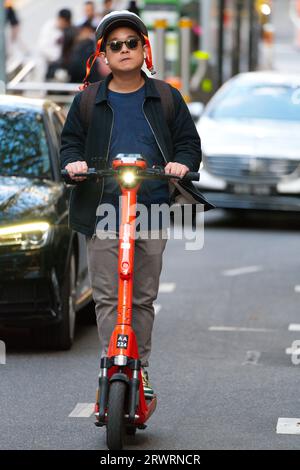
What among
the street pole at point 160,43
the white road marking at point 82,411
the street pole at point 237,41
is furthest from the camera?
the street pole at point 237,41

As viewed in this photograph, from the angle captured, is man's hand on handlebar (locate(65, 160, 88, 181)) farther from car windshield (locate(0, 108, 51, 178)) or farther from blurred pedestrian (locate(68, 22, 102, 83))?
blurred pedestrian (locate(68, 22, 102, 83))

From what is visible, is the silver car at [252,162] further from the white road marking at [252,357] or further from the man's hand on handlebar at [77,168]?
the man's hand on handlebar at [77,168]

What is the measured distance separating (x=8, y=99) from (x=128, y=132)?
3697mm

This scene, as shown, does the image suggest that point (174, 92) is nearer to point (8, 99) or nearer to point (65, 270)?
point (65, 270)

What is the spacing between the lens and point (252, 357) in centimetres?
927

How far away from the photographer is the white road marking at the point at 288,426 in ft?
23.0

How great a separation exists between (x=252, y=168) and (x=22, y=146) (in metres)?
7.37

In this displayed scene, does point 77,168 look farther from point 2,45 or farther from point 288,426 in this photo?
point 2,45

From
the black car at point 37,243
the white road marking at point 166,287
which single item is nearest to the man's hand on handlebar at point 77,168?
the black car at point 37,243

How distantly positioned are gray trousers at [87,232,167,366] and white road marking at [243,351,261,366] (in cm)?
231

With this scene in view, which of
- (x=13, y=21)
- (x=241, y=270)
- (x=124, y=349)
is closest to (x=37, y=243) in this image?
(x=124, y=349)

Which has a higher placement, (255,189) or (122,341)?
(122,341)

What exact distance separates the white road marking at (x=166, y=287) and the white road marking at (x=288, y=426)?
491 cm
